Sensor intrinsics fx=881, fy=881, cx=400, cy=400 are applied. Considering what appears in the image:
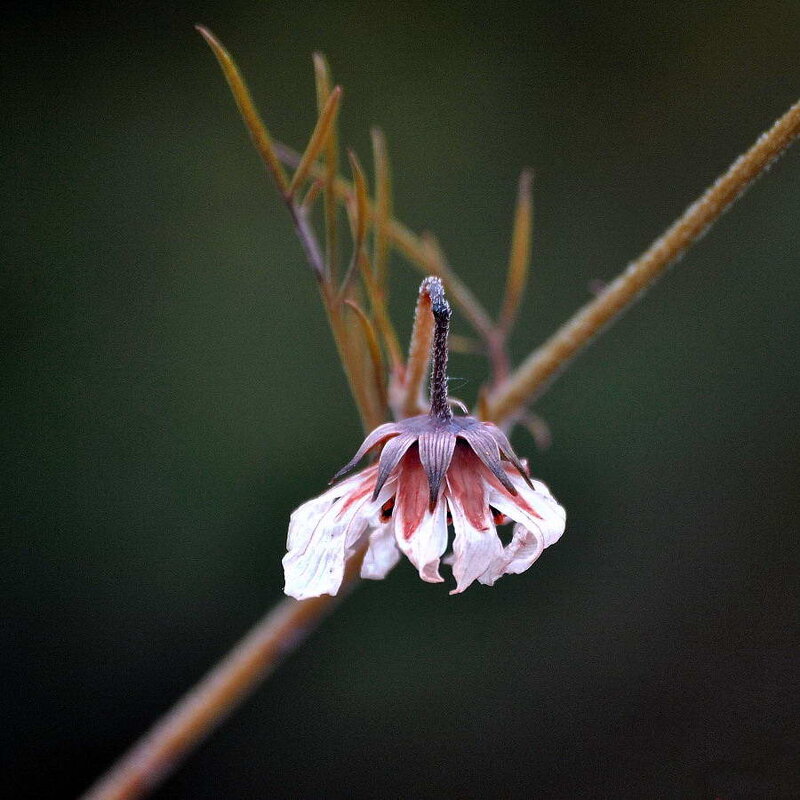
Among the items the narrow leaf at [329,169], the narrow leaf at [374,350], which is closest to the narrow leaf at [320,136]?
the narrow leaf at [329,169]

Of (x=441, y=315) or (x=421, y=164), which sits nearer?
(x=441, y=315)

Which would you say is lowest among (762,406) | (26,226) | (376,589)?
(762,406)

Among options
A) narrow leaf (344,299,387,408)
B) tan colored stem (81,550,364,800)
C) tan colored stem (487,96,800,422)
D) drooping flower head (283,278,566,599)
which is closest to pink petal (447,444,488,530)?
drooping flower head (283,278,566,599)

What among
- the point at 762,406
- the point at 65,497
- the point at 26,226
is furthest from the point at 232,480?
the point at 762,406

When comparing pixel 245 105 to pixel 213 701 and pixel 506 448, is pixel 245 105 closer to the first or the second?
pixel 506 448

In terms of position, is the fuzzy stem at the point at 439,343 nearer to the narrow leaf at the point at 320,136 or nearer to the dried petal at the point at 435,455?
the dried petal at the point at 435,455

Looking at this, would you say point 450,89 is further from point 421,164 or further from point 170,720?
point 170,720
